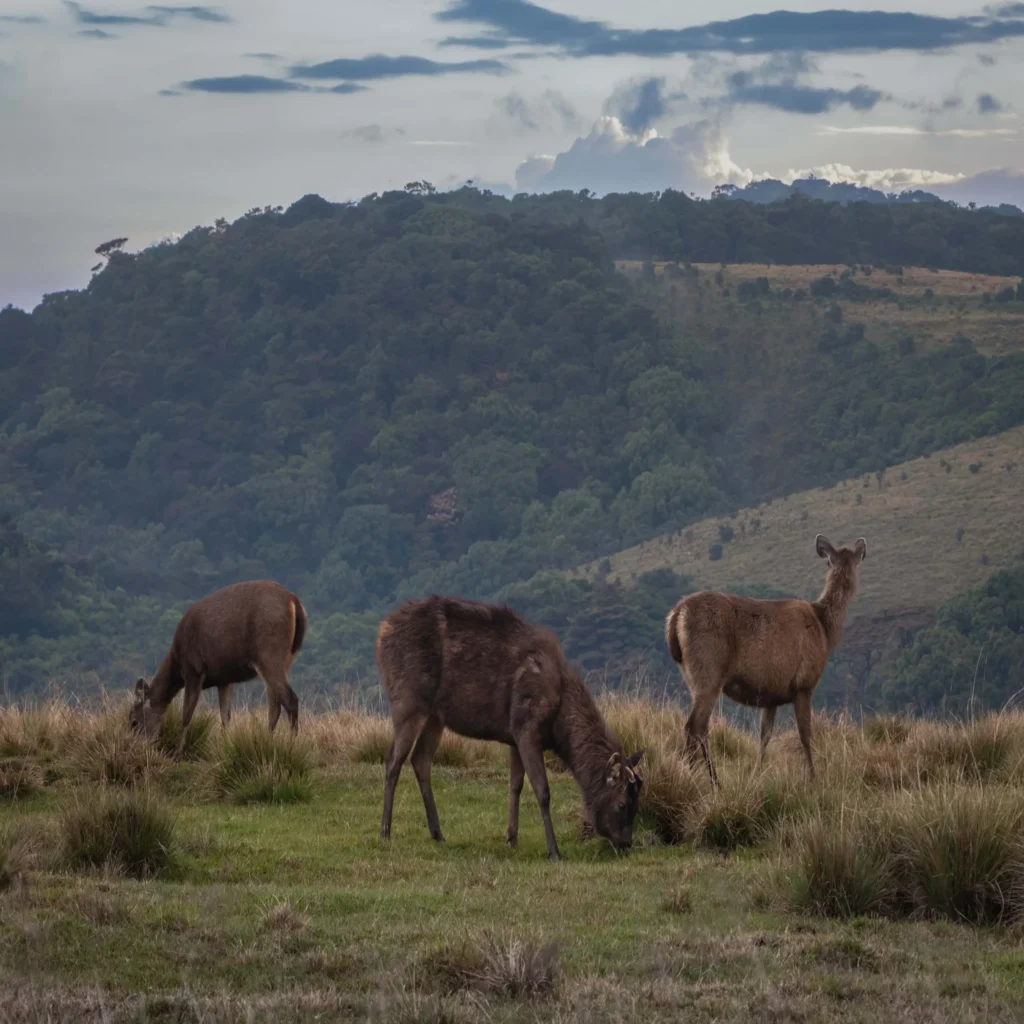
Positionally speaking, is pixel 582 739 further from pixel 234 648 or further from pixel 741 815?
pixel 234 648

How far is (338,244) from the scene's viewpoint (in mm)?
121375

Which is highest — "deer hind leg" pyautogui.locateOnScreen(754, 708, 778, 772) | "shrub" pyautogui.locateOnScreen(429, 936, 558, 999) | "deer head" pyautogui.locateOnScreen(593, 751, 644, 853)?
"shrub" pyautogui.locateOnScreen(429, 936, 558, 999)

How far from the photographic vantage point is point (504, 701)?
995 cm

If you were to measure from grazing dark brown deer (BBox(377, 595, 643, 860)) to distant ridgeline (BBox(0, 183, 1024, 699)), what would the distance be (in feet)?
239

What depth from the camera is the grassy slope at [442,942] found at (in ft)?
20.4

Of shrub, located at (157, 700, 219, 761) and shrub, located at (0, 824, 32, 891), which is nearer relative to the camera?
shrub, located at (0, 824, 32, 891)

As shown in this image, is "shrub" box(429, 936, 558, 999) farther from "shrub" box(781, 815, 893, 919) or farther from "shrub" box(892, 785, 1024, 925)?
"shrub" box(892, 785, 1024, 925)

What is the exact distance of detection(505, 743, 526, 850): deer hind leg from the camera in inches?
393

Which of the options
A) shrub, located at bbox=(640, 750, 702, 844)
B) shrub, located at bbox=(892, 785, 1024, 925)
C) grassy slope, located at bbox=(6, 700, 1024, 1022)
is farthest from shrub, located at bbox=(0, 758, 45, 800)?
shrub, located at bbox=(892, 785, 1024, 925)

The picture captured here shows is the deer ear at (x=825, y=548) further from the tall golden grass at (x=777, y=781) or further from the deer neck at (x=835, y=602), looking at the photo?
the tall golden grass at (x=777, y=781)

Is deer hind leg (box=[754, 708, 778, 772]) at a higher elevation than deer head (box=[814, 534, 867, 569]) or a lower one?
lower

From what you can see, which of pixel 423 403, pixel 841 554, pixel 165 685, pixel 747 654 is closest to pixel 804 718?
pixel 747 654

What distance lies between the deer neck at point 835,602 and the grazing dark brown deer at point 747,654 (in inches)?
10.5

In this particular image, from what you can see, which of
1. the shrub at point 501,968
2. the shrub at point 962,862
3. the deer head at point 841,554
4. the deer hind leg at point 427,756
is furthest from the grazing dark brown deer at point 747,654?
the shrub at point 501,968
